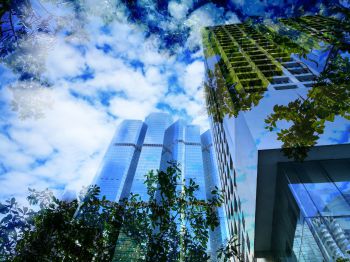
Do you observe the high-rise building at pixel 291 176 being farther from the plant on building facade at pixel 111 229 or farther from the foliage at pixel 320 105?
the plant on building facade at pixel 111 229

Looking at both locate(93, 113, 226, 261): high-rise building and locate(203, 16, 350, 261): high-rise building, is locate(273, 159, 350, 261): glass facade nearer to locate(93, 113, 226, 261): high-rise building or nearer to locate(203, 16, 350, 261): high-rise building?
locate(203, 16, 350, 261): high-rise building

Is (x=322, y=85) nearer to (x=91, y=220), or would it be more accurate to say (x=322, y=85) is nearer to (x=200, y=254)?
(x=200, y=254)

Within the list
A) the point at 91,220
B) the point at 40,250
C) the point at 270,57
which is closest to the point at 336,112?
the point at 91,220

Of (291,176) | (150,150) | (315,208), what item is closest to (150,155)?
(150,150)

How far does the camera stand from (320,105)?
5.53 meters

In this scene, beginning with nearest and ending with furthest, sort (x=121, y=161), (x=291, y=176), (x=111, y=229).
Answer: (x=111, y=229)
(x=291, y=176)
(x=121, y=161)

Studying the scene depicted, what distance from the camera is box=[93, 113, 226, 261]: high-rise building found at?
96562 mm

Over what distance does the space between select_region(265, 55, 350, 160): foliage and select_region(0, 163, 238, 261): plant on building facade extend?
3.47m

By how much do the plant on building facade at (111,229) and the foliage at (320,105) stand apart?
3.47m

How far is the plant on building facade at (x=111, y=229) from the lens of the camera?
6.55 m

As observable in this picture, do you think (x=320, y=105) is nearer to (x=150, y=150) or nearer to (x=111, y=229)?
(x=111, y=229)

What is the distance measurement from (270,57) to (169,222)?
2040cm

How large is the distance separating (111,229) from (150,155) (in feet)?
314

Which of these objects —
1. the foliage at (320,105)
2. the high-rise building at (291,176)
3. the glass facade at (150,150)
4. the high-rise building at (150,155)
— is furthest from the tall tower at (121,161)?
the foliage at (320,105)
